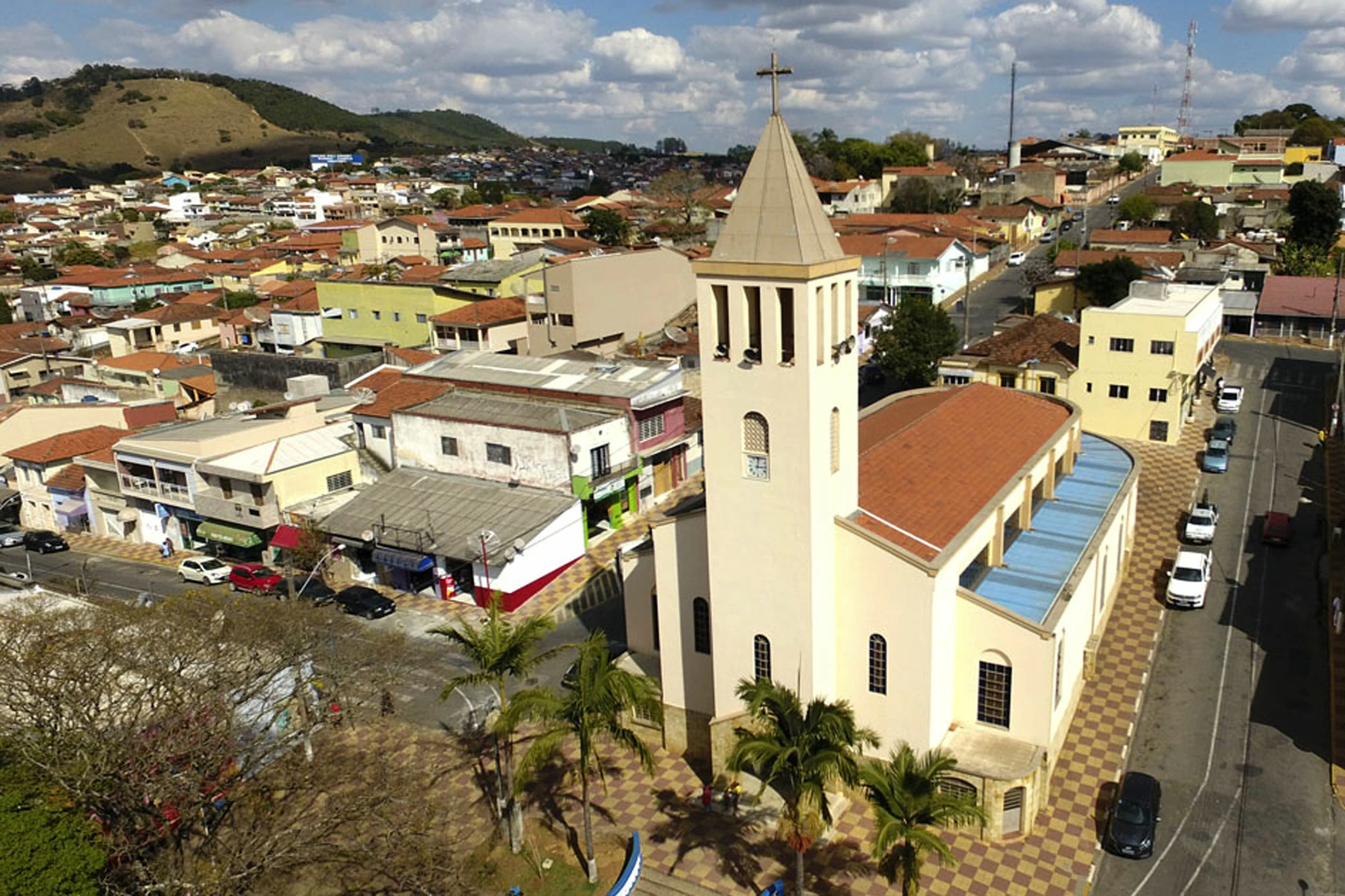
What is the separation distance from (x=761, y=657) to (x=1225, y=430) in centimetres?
3855

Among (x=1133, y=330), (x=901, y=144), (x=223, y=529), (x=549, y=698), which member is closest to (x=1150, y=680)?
(x=549, y=698)

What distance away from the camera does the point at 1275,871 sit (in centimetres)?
2228

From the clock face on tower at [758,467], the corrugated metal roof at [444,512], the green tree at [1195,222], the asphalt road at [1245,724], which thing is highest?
the green tree at [1195,222]

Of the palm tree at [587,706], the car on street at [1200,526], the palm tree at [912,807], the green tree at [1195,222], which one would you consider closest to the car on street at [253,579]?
the palm tree at [587,706]

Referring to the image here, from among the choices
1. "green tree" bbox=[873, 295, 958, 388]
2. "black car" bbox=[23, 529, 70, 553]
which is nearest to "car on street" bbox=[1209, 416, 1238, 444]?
"green tree" bbox=[873, 295, 958, 388]

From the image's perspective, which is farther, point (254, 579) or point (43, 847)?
point (254, 579)

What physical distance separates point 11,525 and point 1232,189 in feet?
425

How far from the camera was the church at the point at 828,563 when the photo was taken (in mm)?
→ 22078

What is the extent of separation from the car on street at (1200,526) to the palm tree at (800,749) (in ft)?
83.4

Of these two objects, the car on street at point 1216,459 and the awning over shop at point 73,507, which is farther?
the awning over shop at point 73,507

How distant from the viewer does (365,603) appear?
39094 mm

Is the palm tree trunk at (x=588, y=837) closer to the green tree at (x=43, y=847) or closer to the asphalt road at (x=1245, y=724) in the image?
the green tree at (x=43, y=847)

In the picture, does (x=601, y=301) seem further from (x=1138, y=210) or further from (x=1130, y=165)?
(x=1130, y=165)

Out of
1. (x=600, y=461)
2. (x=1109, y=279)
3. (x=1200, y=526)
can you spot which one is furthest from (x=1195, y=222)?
(x=600, y=461)
